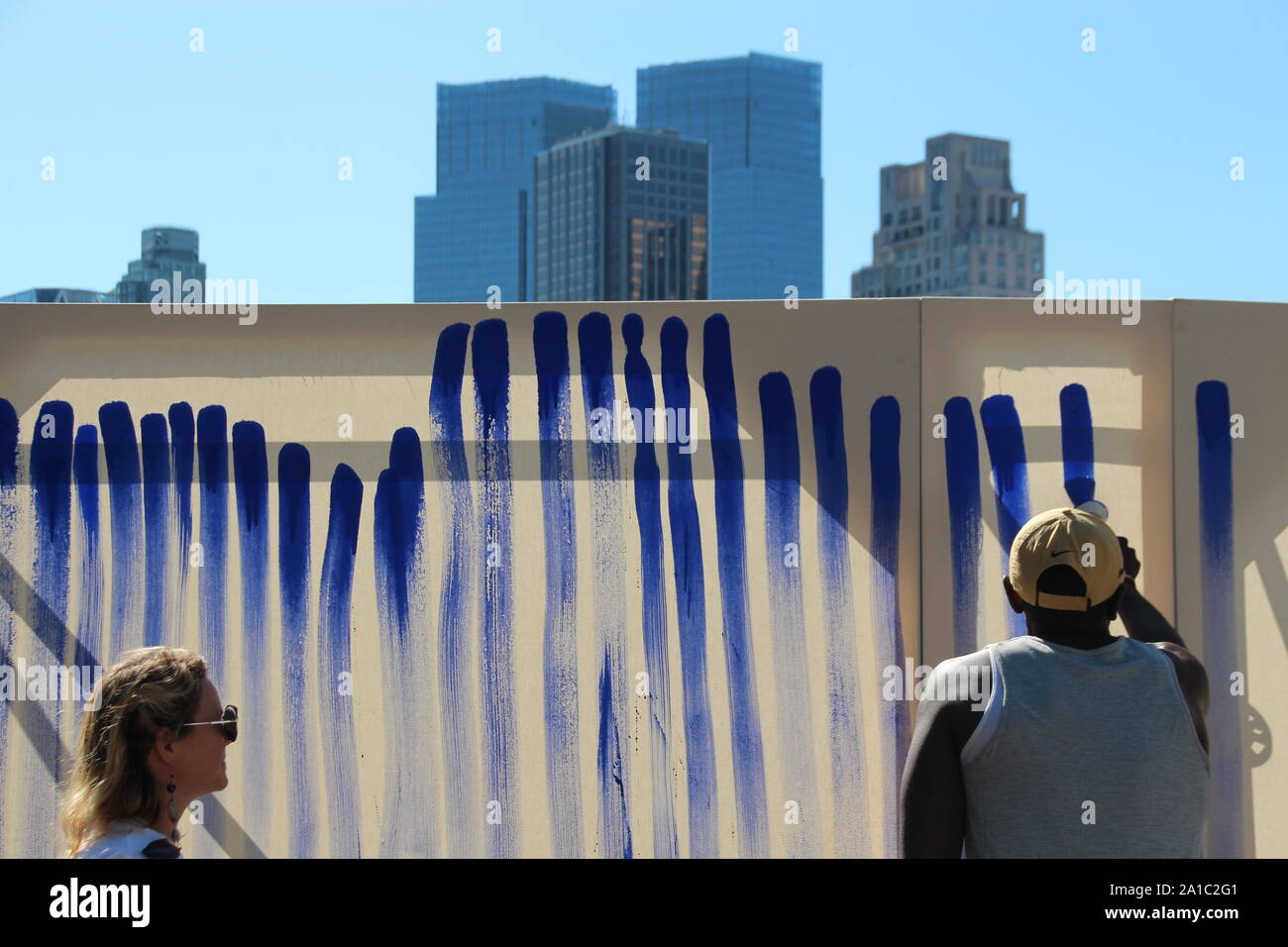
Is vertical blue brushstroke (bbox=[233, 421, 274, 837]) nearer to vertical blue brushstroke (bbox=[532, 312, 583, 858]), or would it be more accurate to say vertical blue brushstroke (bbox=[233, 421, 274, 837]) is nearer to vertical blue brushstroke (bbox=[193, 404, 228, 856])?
vertical blue brushstroke (bbox=[193, 404, 228, 856])

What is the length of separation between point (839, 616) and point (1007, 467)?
0.66 metres

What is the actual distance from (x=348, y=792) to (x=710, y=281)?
19114 cm

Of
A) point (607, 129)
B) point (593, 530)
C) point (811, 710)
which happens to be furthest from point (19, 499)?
point (607, 129)

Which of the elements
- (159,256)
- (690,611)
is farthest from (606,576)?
(159,256)

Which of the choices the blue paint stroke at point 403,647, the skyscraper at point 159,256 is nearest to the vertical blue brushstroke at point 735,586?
the blue paint stroke at point 403,647

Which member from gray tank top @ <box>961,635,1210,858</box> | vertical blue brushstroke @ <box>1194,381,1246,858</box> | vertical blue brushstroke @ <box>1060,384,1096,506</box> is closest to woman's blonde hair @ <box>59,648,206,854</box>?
gray tank top @ <box>961,635,1210,858</box>

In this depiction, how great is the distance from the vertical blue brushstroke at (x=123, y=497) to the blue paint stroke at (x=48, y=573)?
115 millimetres

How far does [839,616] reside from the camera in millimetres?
3842

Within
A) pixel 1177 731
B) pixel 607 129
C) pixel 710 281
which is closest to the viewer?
pixel 1177 731

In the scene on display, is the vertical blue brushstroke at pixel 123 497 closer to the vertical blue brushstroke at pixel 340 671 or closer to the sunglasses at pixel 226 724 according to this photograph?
the vertical blue brushstroke at pixel 340 671

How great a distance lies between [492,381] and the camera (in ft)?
12.8

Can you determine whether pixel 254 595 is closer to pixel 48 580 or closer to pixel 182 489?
pixel 182 489

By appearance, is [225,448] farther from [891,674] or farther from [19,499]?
[891,674]

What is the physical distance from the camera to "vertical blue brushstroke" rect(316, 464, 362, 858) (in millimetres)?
3861
